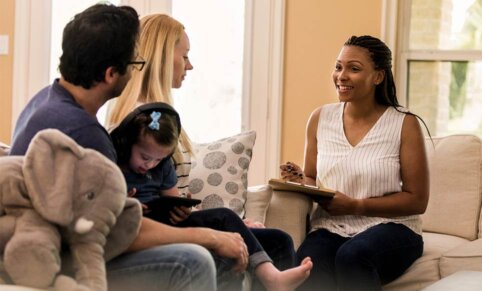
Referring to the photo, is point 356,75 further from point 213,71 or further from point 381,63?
point 213,71

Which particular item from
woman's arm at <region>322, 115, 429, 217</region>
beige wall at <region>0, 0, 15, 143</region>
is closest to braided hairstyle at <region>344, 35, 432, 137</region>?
woman's arm at <region>322, 115, 429, 217</region>

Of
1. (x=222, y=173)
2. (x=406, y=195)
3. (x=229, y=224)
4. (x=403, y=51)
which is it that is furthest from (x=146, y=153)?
(x=403, y=51)

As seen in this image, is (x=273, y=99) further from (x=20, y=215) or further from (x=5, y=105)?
(x=20, y=215)

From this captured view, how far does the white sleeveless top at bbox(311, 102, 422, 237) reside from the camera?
10.7 feet

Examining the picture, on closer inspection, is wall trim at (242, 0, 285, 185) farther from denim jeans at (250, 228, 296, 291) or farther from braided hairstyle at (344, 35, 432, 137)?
denim jeans at (250, 228, 296, 291)

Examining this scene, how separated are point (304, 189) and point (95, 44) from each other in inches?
49.1

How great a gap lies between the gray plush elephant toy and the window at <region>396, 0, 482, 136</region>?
304cm

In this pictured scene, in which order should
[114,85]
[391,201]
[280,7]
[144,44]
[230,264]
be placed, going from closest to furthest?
[114,85] < [230,264] < [144,44] < [391,201] < [280,7]

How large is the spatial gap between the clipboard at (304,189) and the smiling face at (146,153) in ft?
2.68

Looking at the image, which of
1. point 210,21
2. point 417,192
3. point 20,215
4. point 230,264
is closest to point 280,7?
point 210,21

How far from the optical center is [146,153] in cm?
244

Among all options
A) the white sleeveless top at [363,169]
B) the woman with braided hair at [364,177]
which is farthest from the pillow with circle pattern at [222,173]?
the white sleeveless top at [363,169]

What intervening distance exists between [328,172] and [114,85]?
1326 millimetres

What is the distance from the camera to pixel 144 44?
295 centimetres
